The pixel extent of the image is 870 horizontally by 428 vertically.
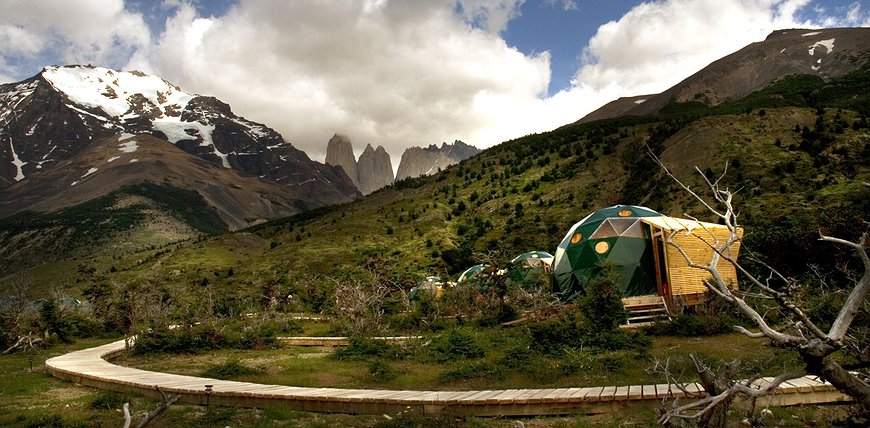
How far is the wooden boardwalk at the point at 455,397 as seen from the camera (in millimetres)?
8578

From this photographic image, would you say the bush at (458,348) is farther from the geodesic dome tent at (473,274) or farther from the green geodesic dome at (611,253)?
the green geodesic dome at (611,253)

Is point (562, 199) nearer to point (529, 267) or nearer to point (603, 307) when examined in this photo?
point (529, 267)

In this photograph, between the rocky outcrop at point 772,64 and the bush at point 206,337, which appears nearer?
the bush at point 206,337

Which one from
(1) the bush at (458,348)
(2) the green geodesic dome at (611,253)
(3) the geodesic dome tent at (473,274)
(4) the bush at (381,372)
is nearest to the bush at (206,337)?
(1) the bush at (458,348)

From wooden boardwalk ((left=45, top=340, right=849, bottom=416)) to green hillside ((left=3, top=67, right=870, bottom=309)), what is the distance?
580 inches

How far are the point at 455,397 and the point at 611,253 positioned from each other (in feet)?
63.1

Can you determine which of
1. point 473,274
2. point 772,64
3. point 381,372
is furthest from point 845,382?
point 772,64

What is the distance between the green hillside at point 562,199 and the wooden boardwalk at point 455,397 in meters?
14.7

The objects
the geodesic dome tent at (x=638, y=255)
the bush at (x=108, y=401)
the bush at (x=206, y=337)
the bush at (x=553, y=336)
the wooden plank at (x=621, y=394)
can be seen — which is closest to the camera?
the wooden plank at (x=621, y=394)

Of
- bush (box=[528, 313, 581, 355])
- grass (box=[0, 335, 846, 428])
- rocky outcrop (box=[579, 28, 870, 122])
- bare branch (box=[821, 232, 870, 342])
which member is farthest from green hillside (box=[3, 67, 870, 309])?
bare branch (box=[821, 232, 870, 342])

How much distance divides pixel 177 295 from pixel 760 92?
109m

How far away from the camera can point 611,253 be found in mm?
27016

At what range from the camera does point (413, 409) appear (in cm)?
980

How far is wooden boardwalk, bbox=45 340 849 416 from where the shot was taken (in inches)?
338
